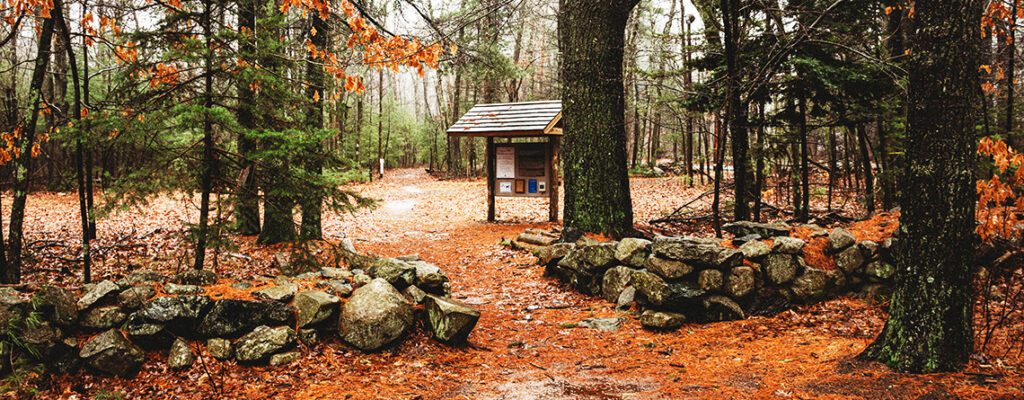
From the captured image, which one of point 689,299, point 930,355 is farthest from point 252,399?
point 930,355

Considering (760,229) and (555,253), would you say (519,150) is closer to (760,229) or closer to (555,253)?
(555,253)

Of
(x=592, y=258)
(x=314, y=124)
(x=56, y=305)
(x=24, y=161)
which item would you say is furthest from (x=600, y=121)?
(x=24, y=161)

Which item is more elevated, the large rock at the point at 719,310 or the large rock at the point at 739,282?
the large rock at the point at 739,282

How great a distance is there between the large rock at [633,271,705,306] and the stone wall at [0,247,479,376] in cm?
207

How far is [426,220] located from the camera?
48.2 feet

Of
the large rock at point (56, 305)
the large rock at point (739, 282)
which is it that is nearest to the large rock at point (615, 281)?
the large rock at point (739, 282)

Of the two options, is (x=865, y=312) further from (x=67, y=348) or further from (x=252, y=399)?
(x=67, y=348)

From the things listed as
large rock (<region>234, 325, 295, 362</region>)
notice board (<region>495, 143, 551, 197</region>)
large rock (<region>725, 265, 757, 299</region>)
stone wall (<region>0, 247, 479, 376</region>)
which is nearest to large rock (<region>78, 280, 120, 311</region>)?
stone wall (<region>0, 247, 479, 376</region>)

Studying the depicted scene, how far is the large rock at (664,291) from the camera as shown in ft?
18.3

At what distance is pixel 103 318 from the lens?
4.07 meters

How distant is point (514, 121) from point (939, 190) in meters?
10.5

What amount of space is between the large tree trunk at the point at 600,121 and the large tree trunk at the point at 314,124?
409 centimetres

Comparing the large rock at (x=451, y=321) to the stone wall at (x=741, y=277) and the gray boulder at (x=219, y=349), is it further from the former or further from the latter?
the stone wall at (x=741, y=277)

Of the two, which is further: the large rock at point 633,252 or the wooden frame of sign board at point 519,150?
the wooden frame of sign board at point 519,150
